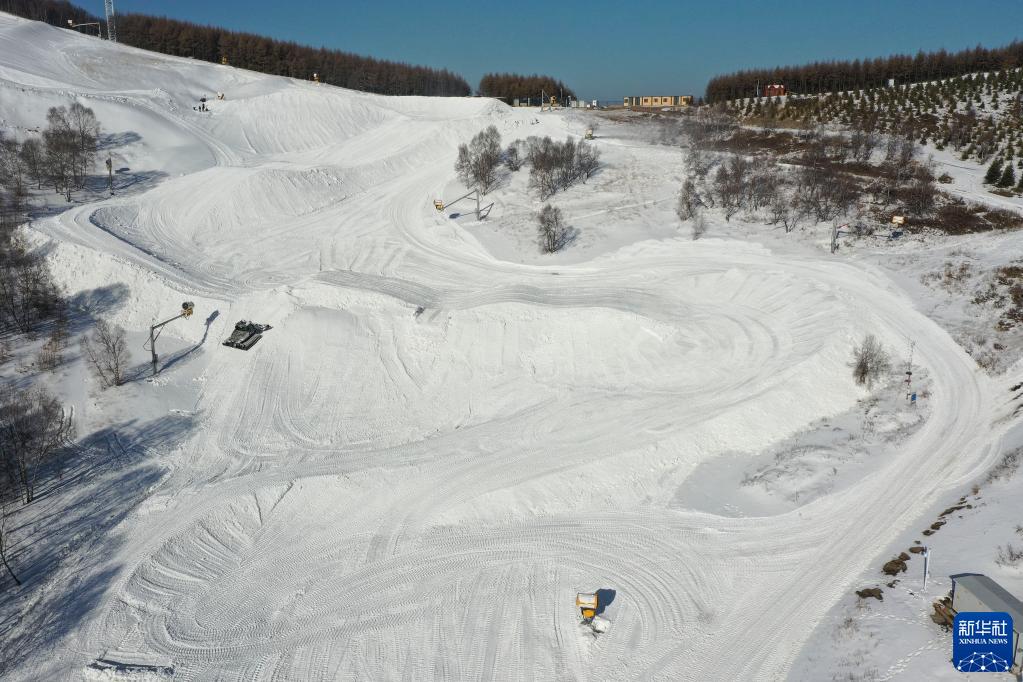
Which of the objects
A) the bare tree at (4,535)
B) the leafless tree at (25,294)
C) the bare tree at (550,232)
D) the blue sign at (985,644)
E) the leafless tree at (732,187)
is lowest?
the bare tree at (4,535)

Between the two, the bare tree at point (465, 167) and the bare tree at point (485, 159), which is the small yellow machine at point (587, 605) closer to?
the bare tree at point (485, 159)

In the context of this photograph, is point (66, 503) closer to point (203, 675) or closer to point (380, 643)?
point (203, 675)

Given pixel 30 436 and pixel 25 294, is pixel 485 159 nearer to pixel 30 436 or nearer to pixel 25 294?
pixel 25 294

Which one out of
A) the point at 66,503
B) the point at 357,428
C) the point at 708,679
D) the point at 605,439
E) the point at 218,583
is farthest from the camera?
the point at 357,428

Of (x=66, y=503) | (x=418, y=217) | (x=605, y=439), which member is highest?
(x=418, y=217)

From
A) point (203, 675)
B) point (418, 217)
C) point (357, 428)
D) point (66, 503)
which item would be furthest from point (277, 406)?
point (418, 217)

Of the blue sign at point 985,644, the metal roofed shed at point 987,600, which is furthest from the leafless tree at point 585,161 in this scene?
the blue sign at point 985,644

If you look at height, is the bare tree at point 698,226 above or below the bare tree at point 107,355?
above
